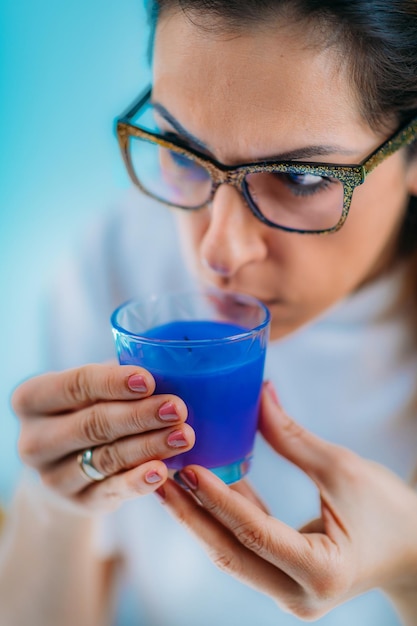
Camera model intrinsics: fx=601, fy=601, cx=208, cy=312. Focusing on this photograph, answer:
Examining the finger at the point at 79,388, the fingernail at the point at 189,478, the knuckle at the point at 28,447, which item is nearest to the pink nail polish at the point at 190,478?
the fingernail at the point at 189,478

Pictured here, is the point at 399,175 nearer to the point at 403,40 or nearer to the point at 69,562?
the point at 403,40

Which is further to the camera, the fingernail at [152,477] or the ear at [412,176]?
the ear at [412,176]

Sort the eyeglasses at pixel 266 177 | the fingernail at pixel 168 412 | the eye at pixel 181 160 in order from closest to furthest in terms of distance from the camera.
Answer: the fingernail at pixel 168 412 < the eyeglasses at pixel 266 177 < the eye at pixel 181 160

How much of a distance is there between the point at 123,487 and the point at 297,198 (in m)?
0.45

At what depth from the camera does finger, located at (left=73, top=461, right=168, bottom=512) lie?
683 mm

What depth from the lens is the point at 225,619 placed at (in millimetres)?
1037

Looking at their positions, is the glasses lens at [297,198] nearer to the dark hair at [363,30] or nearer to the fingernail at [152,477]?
the dark hair at [363,30]

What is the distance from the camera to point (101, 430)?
0.73m

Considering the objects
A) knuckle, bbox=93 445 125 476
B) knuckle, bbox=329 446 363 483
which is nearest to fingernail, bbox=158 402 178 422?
knuckle, bbox=93 445 125 476

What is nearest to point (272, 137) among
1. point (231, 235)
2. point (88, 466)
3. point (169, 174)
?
point (231, 235)

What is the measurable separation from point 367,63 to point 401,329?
0.60 m

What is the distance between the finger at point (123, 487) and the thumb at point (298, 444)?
188 mm

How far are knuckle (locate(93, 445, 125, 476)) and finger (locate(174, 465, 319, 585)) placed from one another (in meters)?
0.09

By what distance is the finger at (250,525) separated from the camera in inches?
26.8
